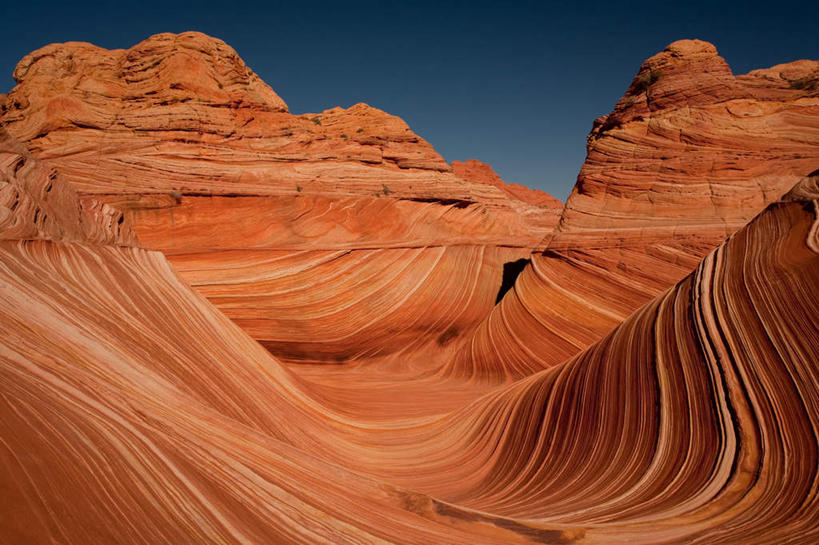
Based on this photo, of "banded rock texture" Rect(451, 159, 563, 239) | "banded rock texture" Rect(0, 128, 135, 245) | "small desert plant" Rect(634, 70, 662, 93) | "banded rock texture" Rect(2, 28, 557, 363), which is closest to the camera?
"banded rock texture" Rect(0, 128, 135, 245)

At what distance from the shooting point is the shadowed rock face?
1457mm

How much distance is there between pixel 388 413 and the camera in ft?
16.4

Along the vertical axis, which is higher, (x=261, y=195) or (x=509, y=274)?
(x=261, y=195)

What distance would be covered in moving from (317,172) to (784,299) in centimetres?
685

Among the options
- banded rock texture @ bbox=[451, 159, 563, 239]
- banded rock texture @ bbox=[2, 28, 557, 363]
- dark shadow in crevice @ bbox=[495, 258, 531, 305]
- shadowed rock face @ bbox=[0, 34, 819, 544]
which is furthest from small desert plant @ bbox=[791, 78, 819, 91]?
banded rock texture @ bbox=[451, 159, 563, 239]

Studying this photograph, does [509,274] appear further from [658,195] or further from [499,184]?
[499,184]

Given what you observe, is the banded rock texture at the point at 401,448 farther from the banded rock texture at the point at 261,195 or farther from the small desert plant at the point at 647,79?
the small desert plant at the point at 647,79

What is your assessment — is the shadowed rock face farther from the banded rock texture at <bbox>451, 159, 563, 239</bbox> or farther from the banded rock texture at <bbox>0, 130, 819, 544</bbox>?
the banded rock texture at <bbox>451, 159, 563, 239</bbox>

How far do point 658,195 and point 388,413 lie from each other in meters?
5.00

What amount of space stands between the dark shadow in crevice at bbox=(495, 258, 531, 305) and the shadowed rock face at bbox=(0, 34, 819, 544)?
2468mm

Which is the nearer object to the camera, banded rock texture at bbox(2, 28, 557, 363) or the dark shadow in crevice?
banded rock texture at bbox(2, 28, 557, 363)

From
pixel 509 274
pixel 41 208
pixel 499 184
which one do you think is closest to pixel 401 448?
pixel 41 208

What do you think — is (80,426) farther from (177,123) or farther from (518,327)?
(177,123)

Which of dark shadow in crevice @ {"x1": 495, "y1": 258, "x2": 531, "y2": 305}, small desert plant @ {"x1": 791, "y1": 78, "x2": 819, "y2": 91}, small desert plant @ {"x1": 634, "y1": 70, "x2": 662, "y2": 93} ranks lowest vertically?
dark shadow in crevice @ {"x1": 495, "y1": 258, "x2": 531, "y2": 305}
